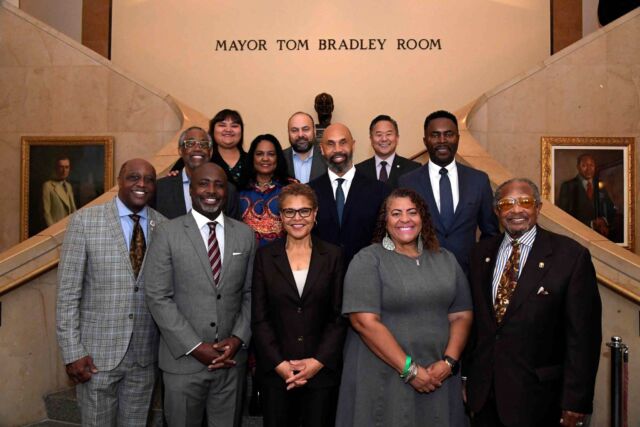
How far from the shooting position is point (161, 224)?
351cm

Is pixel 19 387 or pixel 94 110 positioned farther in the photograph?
pixel 94 110

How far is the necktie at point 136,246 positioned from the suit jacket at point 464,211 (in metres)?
1.69

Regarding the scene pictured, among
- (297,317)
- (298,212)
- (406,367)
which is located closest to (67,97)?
(298,212)

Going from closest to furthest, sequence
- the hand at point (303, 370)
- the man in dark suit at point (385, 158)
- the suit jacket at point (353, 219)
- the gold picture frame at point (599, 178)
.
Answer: the hand at point (303, 370)
the suit jacket at point (353, 219)
the man in dark suit at point (385, 158)
the gold picture frame at point (599, 178)

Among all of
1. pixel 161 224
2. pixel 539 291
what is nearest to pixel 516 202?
pixel 539 291

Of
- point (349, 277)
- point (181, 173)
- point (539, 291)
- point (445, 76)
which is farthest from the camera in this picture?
point (445, 76)

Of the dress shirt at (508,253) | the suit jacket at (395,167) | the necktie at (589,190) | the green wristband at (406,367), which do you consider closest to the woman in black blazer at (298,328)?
the green wristband at (406,367)

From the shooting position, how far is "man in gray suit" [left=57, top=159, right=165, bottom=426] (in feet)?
11.1

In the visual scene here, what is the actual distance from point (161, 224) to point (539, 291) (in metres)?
1.94

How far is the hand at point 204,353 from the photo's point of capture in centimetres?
329

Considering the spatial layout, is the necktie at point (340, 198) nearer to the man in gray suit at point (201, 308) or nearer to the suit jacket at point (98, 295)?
the man in gray suit at point (201, 308)

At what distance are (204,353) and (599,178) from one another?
6.79 m

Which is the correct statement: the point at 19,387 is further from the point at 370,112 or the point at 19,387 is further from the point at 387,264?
the point at 370,112

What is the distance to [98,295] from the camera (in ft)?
11.2
